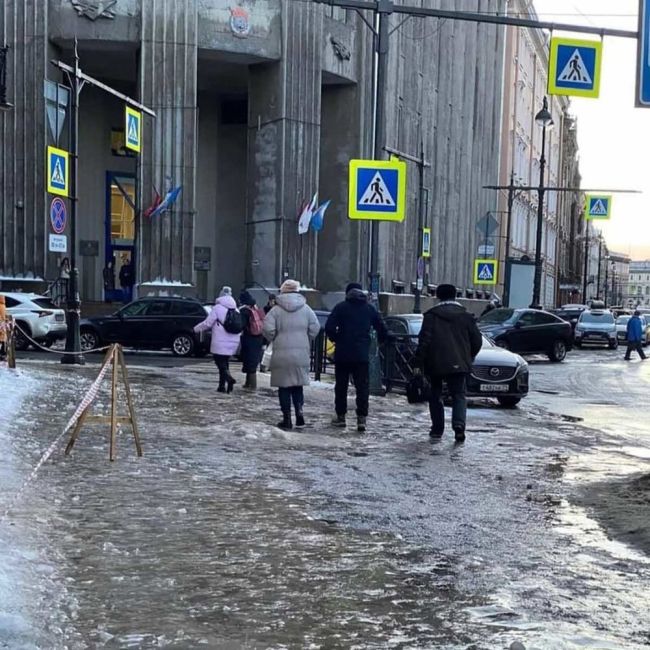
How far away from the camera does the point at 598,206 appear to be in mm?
41875

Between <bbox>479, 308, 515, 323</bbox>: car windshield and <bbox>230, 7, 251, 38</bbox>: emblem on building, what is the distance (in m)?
13.1

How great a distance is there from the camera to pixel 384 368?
17.3m

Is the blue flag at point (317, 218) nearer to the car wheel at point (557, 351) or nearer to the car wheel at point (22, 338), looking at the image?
the car wheel at point (557, 351)

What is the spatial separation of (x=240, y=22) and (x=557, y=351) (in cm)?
1567

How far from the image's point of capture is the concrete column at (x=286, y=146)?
1369 inches

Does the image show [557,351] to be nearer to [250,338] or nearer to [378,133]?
[378,133]

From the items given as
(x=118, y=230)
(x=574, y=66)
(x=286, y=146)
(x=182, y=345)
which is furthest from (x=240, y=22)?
(x=574, y=66)

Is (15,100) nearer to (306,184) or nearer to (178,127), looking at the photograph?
(178,127)

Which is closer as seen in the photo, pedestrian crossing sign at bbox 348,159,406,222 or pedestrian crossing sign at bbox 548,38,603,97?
pedestrian crossing sign at bbox 548,38,603,97

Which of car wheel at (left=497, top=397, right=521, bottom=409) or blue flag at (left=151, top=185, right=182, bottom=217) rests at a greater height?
A: blue flag at (left=151, top=185, right=182, bottom=217)

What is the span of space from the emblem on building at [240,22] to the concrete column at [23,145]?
6313 mm

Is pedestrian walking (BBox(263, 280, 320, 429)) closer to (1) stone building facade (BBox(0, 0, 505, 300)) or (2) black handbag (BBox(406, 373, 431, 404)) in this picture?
(2) black handbag (BBox(406, 373, 431, 404))

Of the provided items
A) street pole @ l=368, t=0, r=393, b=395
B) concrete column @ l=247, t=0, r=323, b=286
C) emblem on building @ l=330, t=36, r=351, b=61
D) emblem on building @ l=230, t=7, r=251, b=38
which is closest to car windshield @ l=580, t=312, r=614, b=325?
concrete column @ l=247, t=0, r=323, b=286

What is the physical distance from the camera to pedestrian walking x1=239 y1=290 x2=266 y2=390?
54.1 ft
